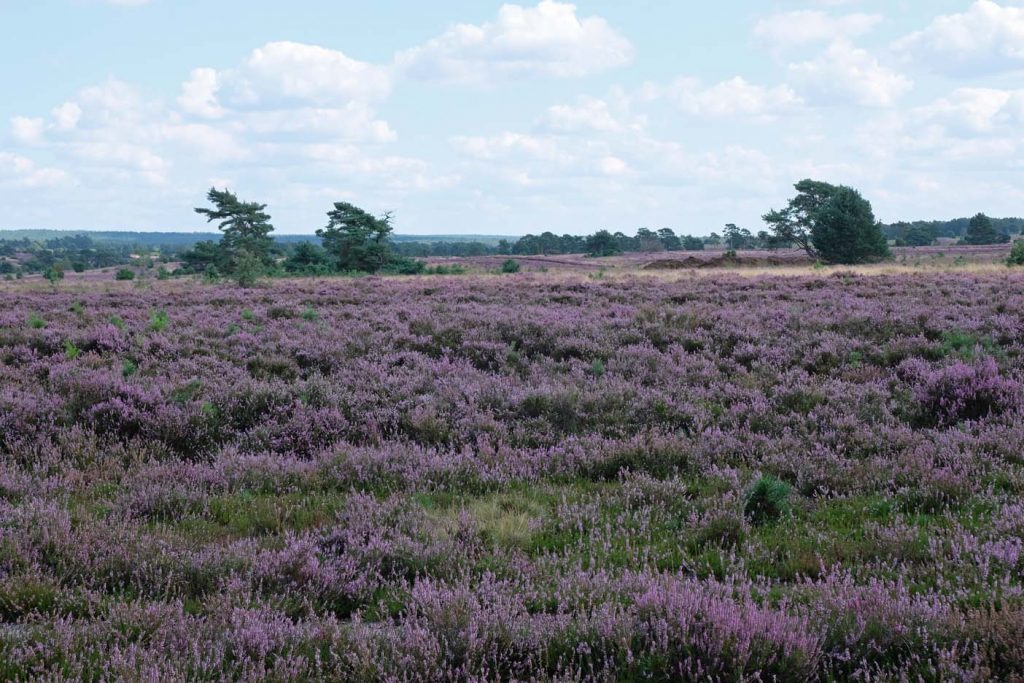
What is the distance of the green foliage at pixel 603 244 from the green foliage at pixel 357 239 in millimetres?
51339

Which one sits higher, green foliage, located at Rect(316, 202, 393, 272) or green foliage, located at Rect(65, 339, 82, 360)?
green foliage, located at Rect(316, 202, 393, 272)

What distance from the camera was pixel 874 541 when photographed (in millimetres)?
4648

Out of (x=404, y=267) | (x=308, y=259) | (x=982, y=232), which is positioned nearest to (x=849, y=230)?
(x=404, y=267)

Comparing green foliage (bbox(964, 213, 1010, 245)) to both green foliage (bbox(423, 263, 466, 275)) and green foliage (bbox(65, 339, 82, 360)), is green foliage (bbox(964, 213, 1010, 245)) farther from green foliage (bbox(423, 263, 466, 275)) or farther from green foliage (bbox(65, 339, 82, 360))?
green foliage (bbox(65, 339, 82, 360))

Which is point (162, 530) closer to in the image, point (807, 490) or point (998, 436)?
point (807, 490)

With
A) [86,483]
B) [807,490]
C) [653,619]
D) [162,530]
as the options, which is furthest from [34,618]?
[807,490]

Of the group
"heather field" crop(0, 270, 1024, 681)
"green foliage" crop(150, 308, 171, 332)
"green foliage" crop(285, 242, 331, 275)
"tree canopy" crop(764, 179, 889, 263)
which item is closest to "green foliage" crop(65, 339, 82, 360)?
"heather field" crop(0, 270, 1024, 681)

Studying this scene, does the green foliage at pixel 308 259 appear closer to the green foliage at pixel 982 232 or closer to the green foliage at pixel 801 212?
the green foliage at pixel 801 212

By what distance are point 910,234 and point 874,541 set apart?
426 feet

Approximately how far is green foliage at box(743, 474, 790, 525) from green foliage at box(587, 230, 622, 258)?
4187 inches

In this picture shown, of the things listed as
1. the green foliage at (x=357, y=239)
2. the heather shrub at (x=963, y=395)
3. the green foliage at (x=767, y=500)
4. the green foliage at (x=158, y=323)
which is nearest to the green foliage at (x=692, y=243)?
the green foliage at (x=357, y=239)

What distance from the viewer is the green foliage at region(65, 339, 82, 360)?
11070mm

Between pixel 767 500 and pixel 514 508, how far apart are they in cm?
197

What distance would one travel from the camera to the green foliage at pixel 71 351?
1107cm
